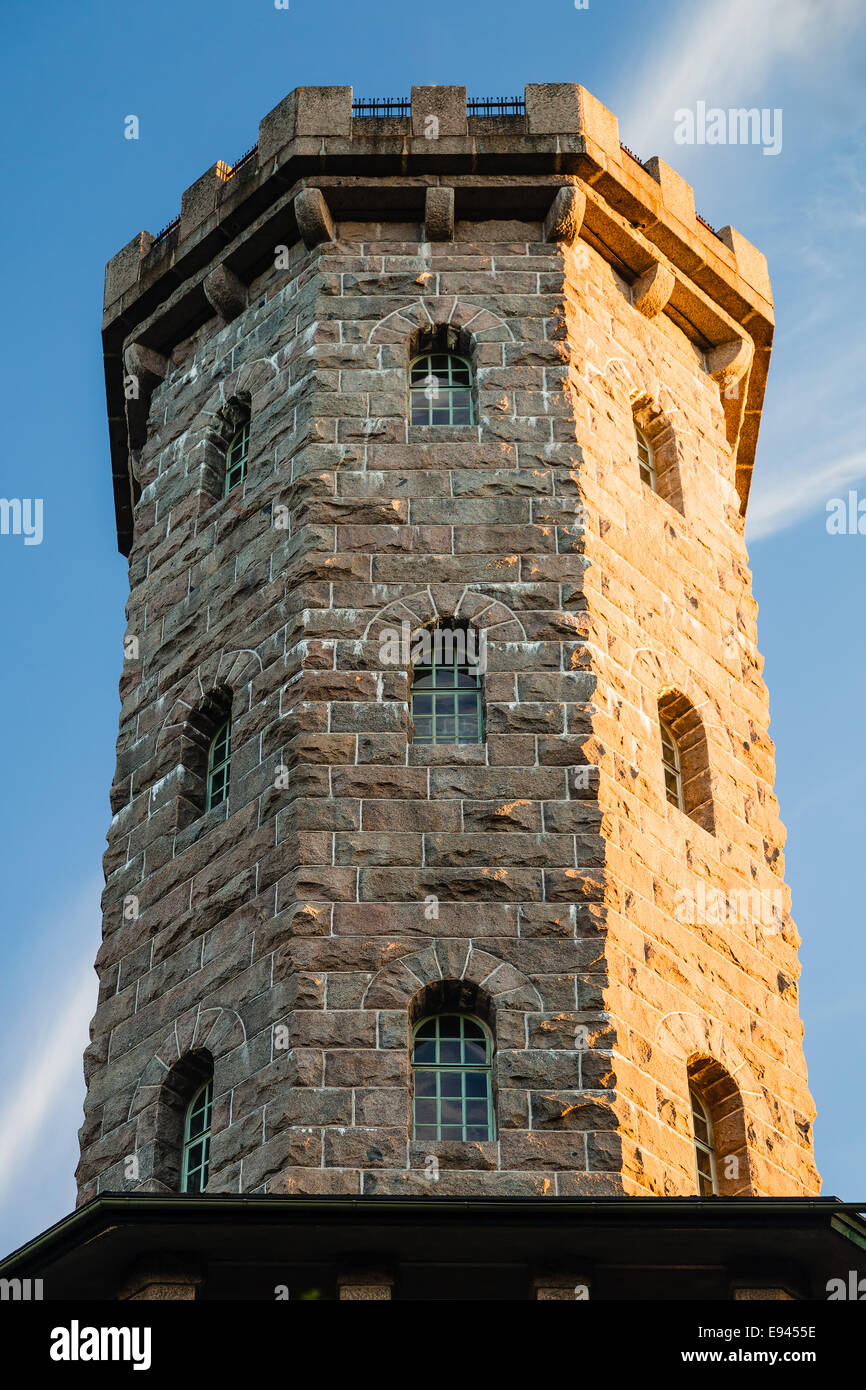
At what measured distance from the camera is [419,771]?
22344mm

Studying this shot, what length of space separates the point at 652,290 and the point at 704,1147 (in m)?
10.7

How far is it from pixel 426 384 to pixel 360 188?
2819mm

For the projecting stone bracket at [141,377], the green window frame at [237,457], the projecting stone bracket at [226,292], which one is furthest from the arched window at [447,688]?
the projecting stone bracket at [141,377]

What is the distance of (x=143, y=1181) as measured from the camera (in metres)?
21.4

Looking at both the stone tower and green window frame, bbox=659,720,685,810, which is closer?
the stone tower

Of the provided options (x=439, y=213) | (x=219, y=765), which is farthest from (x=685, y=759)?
(x=439, y=213)

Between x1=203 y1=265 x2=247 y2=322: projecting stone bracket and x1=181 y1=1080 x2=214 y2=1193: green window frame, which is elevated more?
x1=203 y1=265 x2=247 y2=322: projecting stone bracket

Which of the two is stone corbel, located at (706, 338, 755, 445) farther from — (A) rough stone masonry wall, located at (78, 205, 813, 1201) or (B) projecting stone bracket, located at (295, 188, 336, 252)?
(B) projecting stone bracket, located at (295, 188, 336, 252)

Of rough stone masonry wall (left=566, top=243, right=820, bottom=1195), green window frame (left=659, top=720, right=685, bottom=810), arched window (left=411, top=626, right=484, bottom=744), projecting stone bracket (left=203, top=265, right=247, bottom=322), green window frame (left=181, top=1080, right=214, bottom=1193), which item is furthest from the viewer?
projecting stone bracket (left=203, top=265, right=247, bottom=322)

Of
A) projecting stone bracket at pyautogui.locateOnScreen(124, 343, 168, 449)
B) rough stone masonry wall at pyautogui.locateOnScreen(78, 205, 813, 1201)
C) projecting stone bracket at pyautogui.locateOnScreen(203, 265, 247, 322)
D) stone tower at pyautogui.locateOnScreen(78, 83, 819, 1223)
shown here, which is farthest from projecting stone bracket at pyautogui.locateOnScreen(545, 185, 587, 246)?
projecting stone bracket at pyautogui.locateOnScreen(124, 343, 168, 449)

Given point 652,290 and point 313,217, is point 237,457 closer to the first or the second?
point 313,217

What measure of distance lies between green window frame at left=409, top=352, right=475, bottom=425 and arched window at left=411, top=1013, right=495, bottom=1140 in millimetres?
7329

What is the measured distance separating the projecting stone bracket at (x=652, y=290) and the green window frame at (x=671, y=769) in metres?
5.77

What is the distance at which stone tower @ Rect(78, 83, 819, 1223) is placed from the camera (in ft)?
68.0
